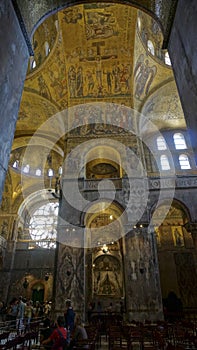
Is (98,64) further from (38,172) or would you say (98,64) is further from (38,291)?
(38,291)

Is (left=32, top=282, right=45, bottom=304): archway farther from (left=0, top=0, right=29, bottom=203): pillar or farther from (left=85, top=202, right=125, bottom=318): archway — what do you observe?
(left=0, top=0, right=29, bottom=203): pillar

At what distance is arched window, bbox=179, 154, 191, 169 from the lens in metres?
16.5

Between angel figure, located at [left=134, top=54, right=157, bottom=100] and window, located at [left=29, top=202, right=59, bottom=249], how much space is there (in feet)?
43.5

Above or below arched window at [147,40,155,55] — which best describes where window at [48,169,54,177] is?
below

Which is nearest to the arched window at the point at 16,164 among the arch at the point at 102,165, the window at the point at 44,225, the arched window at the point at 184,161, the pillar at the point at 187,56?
the window at the point at 44,225

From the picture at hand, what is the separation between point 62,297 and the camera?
1037 centimetres

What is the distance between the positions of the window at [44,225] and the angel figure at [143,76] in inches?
522

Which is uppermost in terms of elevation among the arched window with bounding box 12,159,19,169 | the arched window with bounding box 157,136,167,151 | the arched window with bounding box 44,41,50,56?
the arched window with bounding box 44,41,50,56

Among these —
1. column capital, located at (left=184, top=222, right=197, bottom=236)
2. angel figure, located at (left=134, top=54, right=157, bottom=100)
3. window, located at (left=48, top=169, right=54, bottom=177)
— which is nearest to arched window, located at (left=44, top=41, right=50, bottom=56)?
angel figure, located at (left=134, top=54, right=157, bottom=100)

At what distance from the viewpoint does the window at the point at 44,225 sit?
22.2 meters

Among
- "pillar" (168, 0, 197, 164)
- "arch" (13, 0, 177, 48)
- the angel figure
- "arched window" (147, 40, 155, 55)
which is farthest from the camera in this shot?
the angel figure

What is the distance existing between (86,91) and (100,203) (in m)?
7.39

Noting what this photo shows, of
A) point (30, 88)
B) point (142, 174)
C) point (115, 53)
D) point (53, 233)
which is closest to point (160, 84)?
point (115, 53)

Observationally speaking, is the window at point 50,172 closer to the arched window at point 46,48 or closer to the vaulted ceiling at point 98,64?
the vaulted ceiling at point 98,64
